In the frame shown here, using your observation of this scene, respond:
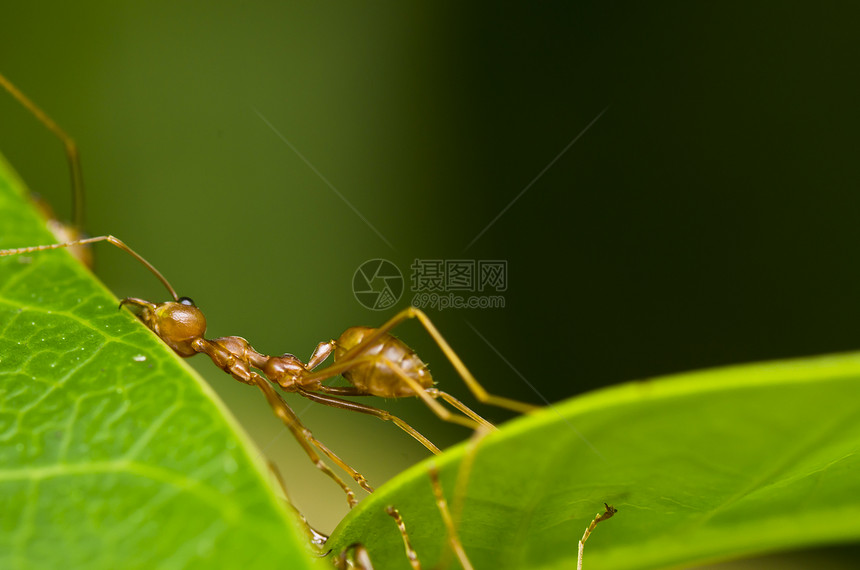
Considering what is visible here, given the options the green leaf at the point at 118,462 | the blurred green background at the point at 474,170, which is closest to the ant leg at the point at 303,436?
the blurred green background at the point at 474,170

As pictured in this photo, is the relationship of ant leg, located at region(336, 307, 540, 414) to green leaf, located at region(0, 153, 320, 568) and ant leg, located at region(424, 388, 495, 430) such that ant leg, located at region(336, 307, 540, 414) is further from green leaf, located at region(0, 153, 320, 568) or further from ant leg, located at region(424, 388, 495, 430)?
green leaf, located at region(0, 153, 320, 568)

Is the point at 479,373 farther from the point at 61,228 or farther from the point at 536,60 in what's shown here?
the point at 61,228

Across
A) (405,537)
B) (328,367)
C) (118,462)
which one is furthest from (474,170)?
(118,462)

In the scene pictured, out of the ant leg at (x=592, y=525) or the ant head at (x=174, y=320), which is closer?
the ant leg at (x=592, y=525)

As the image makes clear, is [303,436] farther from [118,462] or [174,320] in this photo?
[118,462]

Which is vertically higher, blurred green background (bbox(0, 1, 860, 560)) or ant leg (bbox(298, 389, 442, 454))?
blurred green background (bbox(0, 1, 860, 560))

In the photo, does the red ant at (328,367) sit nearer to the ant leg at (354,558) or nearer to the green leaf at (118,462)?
the ant leg at (354,558)

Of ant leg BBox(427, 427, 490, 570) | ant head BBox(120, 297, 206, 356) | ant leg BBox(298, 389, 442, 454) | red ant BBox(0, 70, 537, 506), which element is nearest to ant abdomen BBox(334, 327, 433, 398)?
red ant BBox(0, 70, 537, 506)

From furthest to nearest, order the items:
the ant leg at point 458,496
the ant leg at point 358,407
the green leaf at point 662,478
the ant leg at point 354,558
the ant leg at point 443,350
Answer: the ant leg at point 358,407
the ant leg at point 443,350
the ant leg at point 354,558
the ant leg at point 458,496
the green leaf at point 662,478
